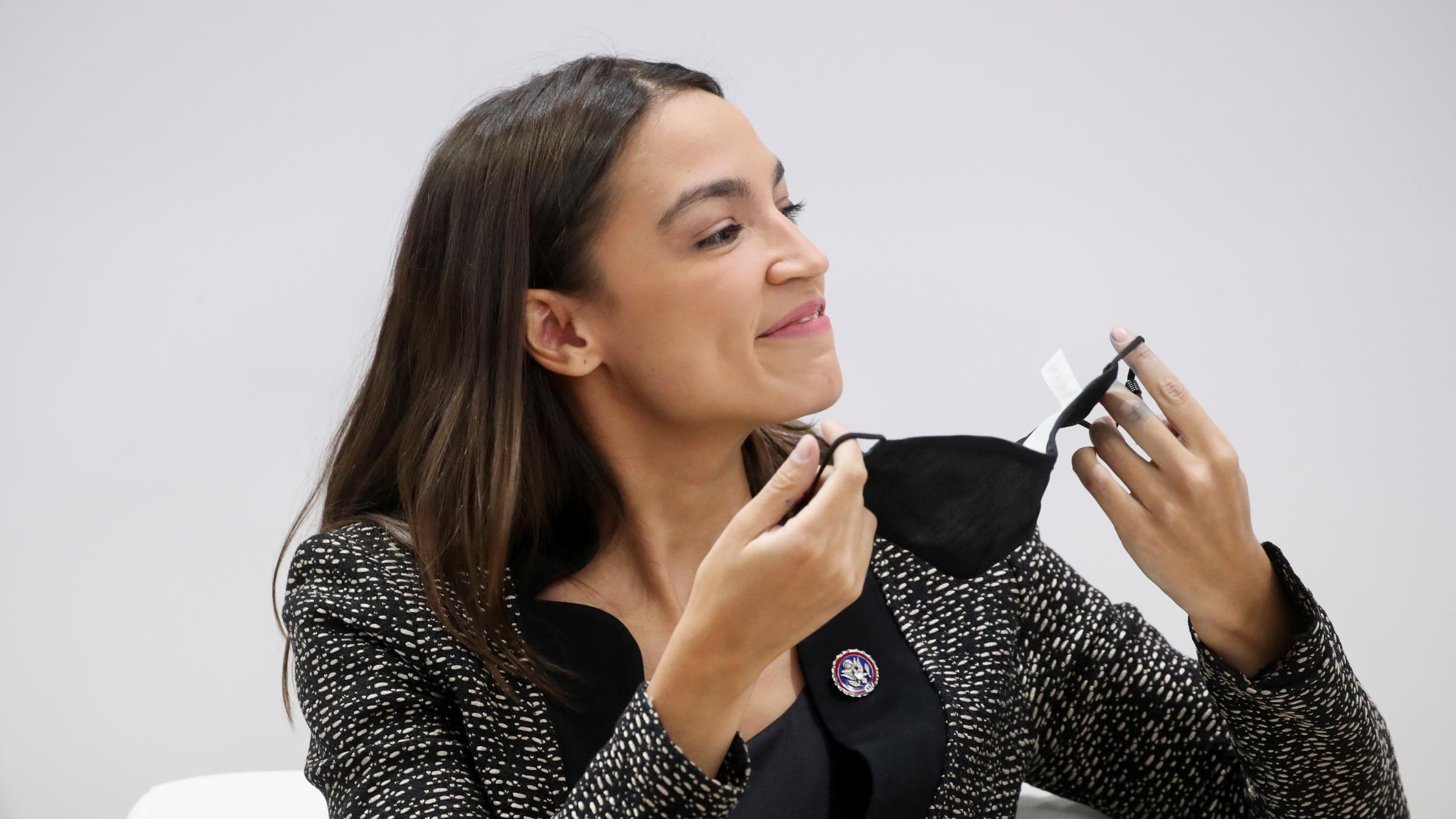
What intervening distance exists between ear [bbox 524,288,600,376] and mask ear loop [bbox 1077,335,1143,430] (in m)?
0.48

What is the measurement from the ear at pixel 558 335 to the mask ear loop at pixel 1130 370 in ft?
1.58

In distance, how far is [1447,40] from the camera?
6.34 feet

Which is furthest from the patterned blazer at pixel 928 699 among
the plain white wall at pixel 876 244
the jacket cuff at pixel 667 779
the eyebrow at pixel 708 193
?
the plain white wall at pixel 876 244

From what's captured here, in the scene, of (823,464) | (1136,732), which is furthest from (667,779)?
(1136,732)

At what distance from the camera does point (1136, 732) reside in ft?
4.40

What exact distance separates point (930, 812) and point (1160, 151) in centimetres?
122

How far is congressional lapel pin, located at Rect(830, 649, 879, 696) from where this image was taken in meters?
1.24

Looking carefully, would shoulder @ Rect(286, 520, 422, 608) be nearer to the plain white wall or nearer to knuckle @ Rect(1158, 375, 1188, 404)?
knuckle @ Rect(1158, 375, 1188, 404)

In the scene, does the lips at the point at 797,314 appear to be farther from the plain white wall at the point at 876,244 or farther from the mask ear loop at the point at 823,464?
the plain white wall at the point at 876,244

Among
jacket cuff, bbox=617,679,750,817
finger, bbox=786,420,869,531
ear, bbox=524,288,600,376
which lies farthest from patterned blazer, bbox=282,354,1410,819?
ear, bbox=524,288,600,376

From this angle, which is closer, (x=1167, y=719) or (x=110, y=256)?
(x=1167, y=719)

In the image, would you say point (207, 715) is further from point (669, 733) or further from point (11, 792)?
point (669, 733)

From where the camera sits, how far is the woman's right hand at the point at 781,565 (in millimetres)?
891

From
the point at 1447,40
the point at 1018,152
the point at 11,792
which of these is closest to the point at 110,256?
the point at 11,792
